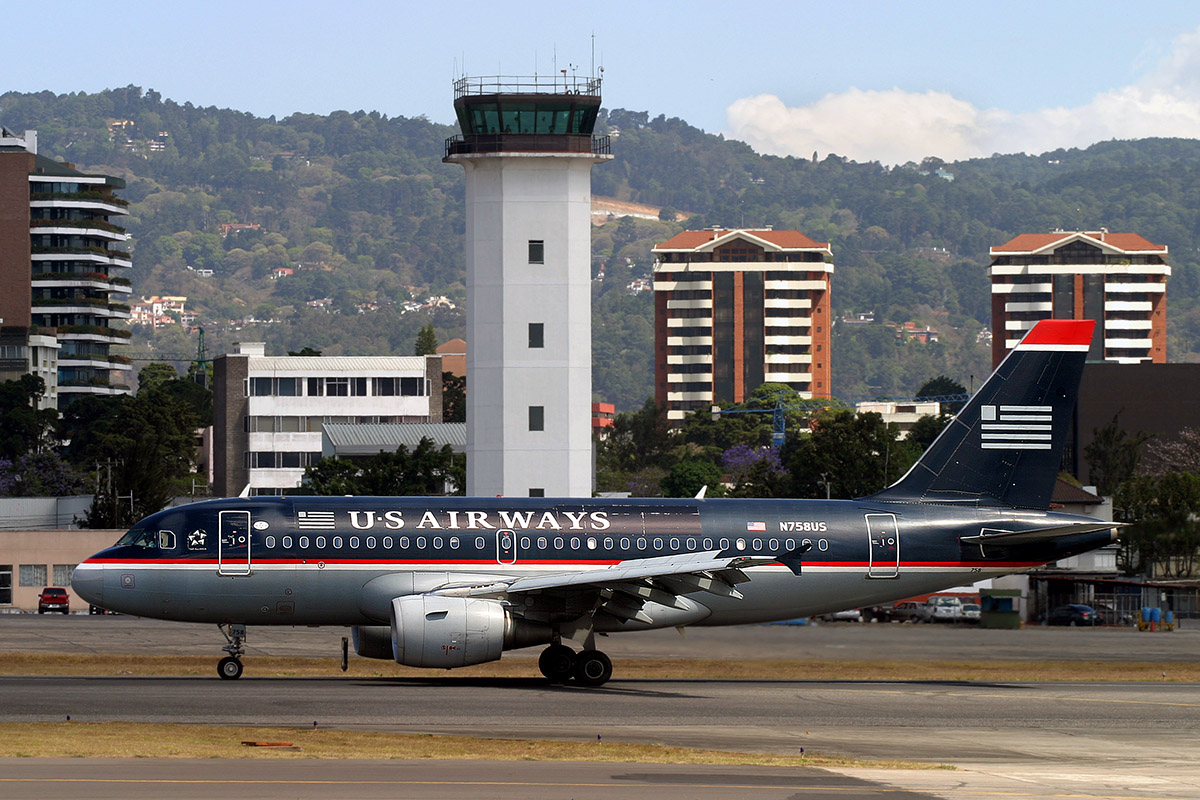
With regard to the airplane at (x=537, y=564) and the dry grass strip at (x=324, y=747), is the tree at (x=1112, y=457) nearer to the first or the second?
the airplane at (x=537, y=564)

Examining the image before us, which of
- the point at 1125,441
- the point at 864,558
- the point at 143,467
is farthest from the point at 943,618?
the point at 1125,441

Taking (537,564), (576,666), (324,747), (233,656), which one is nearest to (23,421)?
(233,656)

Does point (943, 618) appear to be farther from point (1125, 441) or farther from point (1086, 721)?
point (1125, 441)

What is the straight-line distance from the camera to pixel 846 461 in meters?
112

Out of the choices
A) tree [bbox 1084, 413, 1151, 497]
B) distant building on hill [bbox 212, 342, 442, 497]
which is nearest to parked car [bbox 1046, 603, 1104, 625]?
tree [bbox 1084, 413, 1151, 497]

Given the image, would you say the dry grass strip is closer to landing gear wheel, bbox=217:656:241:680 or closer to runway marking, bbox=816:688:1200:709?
landing gear wheel, bbox=217:656:241:680

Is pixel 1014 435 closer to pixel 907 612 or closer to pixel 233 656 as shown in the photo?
pixel 233 656

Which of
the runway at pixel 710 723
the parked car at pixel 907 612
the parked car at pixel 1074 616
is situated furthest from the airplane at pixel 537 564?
the parked car at pixel 1074 616

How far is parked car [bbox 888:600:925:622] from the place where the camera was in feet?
219

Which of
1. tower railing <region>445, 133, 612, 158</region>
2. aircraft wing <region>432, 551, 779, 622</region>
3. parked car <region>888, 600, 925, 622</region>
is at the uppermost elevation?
tower railing <region>445, 133, 612, 158</region>

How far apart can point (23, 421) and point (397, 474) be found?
77.8m

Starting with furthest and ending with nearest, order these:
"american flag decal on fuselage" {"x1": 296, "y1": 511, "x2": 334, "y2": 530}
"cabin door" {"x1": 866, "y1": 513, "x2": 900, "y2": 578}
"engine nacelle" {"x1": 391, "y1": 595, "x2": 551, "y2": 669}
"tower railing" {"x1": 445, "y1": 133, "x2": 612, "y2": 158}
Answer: "tower railing" {"x1": 445, "y1": 133, "x2": 612, "y2": 158}, "cabin door" {"x1": 866, "y1": 513, "x2": 900, "y2": 578}, "american flag decal on fuselage" {"x1": 296, "y1": 511, "x2": 334, "y2": 530}, "engine nacelle" {"x1": 391, "y1": 595, "x2": 551, "y2": 669}

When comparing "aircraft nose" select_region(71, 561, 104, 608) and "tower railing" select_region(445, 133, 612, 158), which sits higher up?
"tower railing" select_region(445, 133, 612, 158)

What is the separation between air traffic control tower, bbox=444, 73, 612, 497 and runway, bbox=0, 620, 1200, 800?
2981 cm
